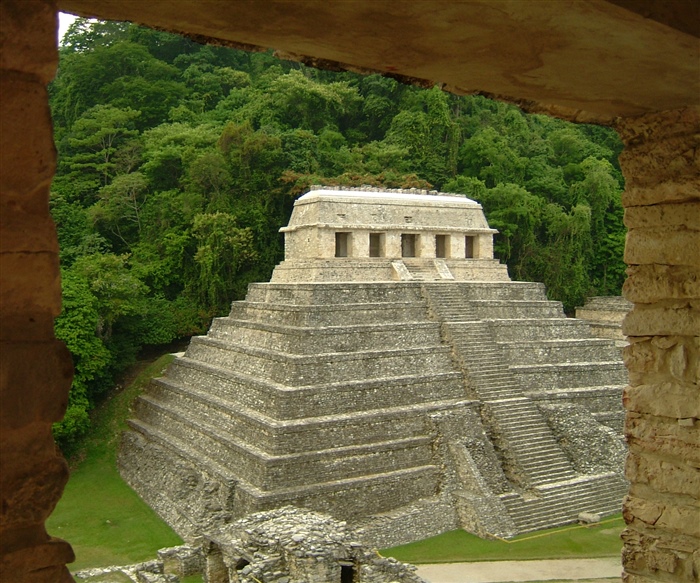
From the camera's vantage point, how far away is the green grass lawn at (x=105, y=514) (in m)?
12.4

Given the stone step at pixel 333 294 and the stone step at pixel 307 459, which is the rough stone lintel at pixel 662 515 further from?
the stone step at pixel 333 294

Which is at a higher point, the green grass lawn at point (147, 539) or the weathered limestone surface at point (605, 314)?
the weathered limestone surface at point (605, 314)

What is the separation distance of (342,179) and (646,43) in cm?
2187

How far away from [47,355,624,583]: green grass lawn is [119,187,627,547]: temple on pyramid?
11.9 inches

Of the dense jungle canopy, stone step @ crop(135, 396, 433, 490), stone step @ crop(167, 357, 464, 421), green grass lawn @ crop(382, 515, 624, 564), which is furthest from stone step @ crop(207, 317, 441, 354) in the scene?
the dense jungle canopy

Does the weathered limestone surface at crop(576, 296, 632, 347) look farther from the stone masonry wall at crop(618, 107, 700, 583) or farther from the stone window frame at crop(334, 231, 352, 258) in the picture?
the stone masonry wall at crop(618, 107, 700, 583)

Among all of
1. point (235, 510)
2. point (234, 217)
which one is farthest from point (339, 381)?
point (234, 217)

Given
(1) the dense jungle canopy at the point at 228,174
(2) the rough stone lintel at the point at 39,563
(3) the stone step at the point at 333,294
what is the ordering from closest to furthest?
(2) the rough stone lintel at the point at 39,563 < (3) the stone step at the point at 333,294 < (1) the dense jungle canopy at the point at 228,174

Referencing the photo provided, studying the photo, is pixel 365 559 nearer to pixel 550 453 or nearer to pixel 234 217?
pixel 550 453

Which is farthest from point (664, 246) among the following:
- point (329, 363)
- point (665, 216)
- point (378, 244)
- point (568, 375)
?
point (378, 244)

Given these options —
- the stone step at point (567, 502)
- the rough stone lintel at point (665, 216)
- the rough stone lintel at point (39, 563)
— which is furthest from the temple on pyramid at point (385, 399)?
the rough stone lintel at point (39, 563)

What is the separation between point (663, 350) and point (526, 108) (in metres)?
1.36

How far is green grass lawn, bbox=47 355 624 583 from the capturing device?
12.1m

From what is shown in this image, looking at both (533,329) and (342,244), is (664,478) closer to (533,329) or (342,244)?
(533,329)
